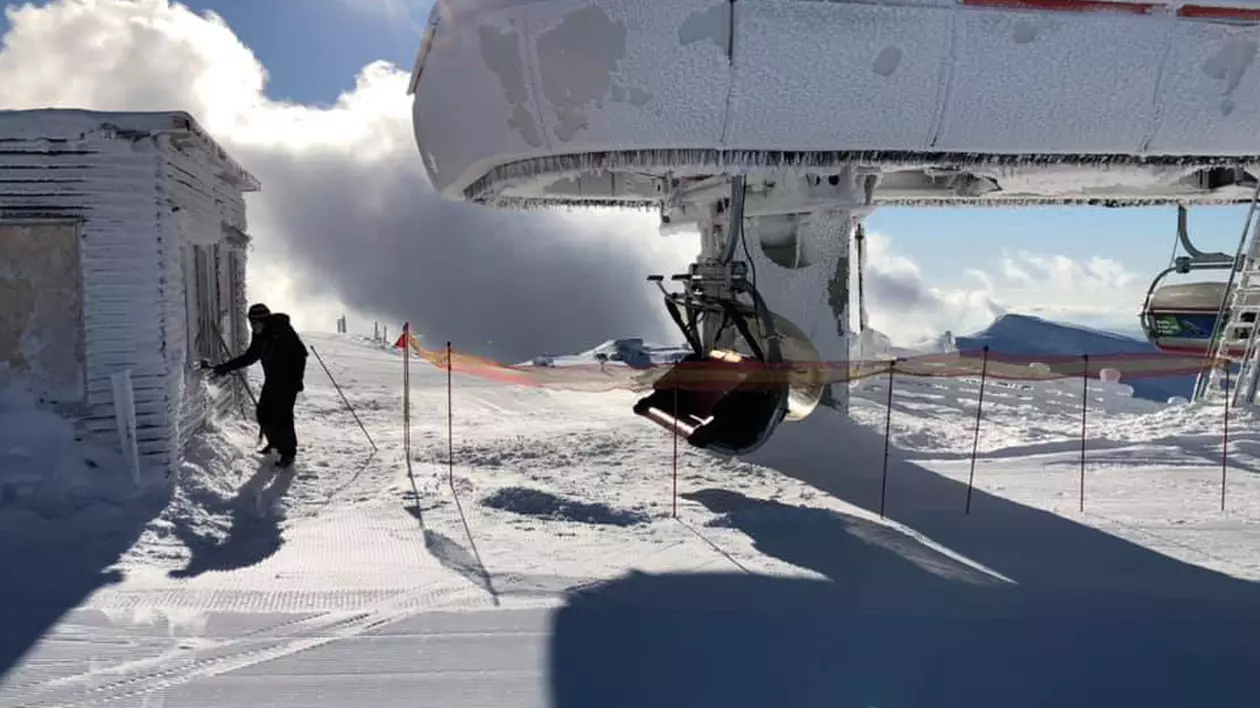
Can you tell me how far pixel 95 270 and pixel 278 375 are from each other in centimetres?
195

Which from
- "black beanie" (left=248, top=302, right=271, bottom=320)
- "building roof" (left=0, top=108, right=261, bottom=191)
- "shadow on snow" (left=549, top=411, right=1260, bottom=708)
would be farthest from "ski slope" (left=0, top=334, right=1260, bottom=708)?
"building roof" (left=0, top=108, right=261, bottom=191)

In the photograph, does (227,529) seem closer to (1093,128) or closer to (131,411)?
(131,411)

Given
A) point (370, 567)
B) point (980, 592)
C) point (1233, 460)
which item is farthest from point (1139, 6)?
point (370, 567)

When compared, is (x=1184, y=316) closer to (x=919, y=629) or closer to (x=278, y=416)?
(x=919, y=629)

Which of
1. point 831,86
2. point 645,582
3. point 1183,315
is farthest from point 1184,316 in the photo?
point 645,582

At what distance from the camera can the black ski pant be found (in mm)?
8297

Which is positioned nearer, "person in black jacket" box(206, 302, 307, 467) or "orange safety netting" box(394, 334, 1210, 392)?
"orange safety netting" box(394, 334, 1210, 392)

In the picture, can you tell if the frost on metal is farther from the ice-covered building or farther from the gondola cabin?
the gondola cabin

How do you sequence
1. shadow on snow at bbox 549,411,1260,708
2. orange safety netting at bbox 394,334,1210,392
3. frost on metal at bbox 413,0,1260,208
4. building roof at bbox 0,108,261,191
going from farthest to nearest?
orange safety netting at bbox 394,334,1210,392, building roof at bbox 0,108,261,191, frost on metal at bbox 413,0,1260,208, shadow on snow at bbox 549,411,1260,708

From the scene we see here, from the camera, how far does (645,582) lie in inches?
193

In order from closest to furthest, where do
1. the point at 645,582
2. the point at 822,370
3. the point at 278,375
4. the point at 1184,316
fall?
the point at 645,582
the point at 822,370
the point at 278,375
the point at 1184,316

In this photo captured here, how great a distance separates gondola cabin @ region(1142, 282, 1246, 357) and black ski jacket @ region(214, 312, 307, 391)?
39.9 ft

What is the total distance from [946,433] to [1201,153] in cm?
424

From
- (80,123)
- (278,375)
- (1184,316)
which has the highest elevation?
(80,123)
